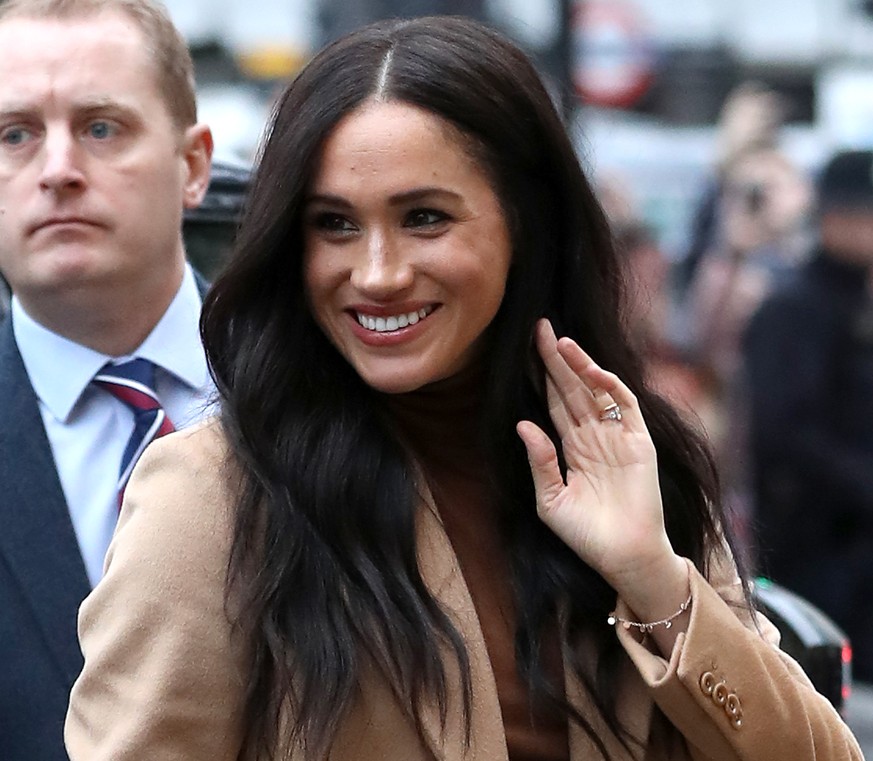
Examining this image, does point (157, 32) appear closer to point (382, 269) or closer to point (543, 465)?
point (382, 269)

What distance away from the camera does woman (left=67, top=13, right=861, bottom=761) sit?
286 centimetres

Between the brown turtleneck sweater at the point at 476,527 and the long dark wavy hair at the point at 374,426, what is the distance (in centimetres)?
3

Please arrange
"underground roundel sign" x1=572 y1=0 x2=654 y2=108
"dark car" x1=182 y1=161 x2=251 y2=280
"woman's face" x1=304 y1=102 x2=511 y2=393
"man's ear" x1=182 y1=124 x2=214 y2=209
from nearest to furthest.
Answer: "woman's face" x1=304 y1=102 x2=511 y2=393, "man's ear" x1=182 y1=124 x2=214 y2=209, "dark car" x1=182 y1=161 x2=251 y2=280, "underground roundel sign" x1=572 y1=0 x2=654 y2=108

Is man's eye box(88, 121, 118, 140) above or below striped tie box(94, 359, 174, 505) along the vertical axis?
above

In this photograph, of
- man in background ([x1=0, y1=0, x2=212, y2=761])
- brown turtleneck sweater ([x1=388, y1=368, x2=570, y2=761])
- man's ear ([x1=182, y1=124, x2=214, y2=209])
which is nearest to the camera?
brown turtleneck sweater ([x1=388, y1=368, x2=570, y2=761])

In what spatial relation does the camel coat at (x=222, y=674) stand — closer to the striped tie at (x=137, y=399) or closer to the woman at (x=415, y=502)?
the woman at (x=415, y=502)

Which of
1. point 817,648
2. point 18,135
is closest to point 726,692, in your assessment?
point 817,648

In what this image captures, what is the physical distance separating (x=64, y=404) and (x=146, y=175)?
454 millimetres

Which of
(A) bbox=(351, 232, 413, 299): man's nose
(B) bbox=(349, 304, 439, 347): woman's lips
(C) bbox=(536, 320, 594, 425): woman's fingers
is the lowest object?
(C) bbox=(536, 320, 594, 425): woman's fingers

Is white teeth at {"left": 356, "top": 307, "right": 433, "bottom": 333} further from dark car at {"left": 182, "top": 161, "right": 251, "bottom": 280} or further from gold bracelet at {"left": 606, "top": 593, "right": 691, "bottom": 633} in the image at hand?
dark car at {"left": 182, "top": 161, "right": 251, "bottom": 280}

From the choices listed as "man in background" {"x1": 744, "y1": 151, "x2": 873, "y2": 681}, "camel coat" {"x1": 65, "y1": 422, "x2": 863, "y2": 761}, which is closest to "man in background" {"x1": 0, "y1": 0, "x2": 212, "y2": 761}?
"camel coat" {"x1": 65, "y1": 422, "x2": 863, "y2": 761}

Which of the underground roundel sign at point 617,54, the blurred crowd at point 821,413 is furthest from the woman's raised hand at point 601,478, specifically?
the underground roundel sign at point 617,54

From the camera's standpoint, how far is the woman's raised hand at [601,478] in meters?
3.01

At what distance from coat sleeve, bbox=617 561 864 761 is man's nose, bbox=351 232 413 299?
63cm
